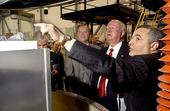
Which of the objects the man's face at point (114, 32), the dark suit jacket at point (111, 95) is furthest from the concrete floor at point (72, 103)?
the man's face at point (114, 32)

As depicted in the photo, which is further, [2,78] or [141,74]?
[141,74]

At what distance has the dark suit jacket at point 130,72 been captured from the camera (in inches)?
54.7

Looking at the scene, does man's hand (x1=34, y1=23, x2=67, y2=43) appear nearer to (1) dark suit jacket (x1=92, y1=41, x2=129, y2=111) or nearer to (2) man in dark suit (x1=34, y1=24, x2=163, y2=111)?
(2) man in dark suit (x1=34, y1=24, x2=163, y2=111)

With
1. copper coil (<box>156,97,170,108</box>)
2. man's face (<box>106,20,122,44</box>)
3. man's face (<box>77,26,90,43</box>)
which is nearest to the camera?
copper coil (<box>156,97,170,108</box>)

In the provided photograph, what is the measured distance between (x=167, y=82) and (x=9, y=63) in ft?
1.94

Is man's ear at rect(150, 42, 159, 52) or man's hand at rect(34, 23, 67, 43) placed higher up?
man's hand at rect(34, 23, 67, 43)

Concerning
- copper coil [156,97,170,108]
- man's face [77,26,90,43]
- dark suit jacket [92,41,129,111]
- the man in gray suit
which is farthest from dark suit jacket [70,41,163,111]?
man's face [77,26,90,43]

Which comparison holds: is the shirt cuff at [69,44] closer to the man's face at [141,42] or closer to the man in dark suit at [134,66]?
the man in dark suit at [134,66]

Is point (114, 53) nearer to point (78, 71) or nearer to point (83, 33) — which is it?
point (78, 71)

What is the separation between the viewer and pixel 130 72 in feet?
4.84

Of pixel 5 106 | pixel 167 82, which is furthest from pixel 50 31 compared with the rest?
pixel 167 82

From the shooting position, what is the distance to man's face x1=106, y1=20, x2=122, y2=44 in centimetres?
278

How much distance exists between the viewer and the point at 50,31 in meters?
1.27

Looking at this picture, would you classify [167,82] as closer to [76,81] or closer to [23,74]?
[23,74]
